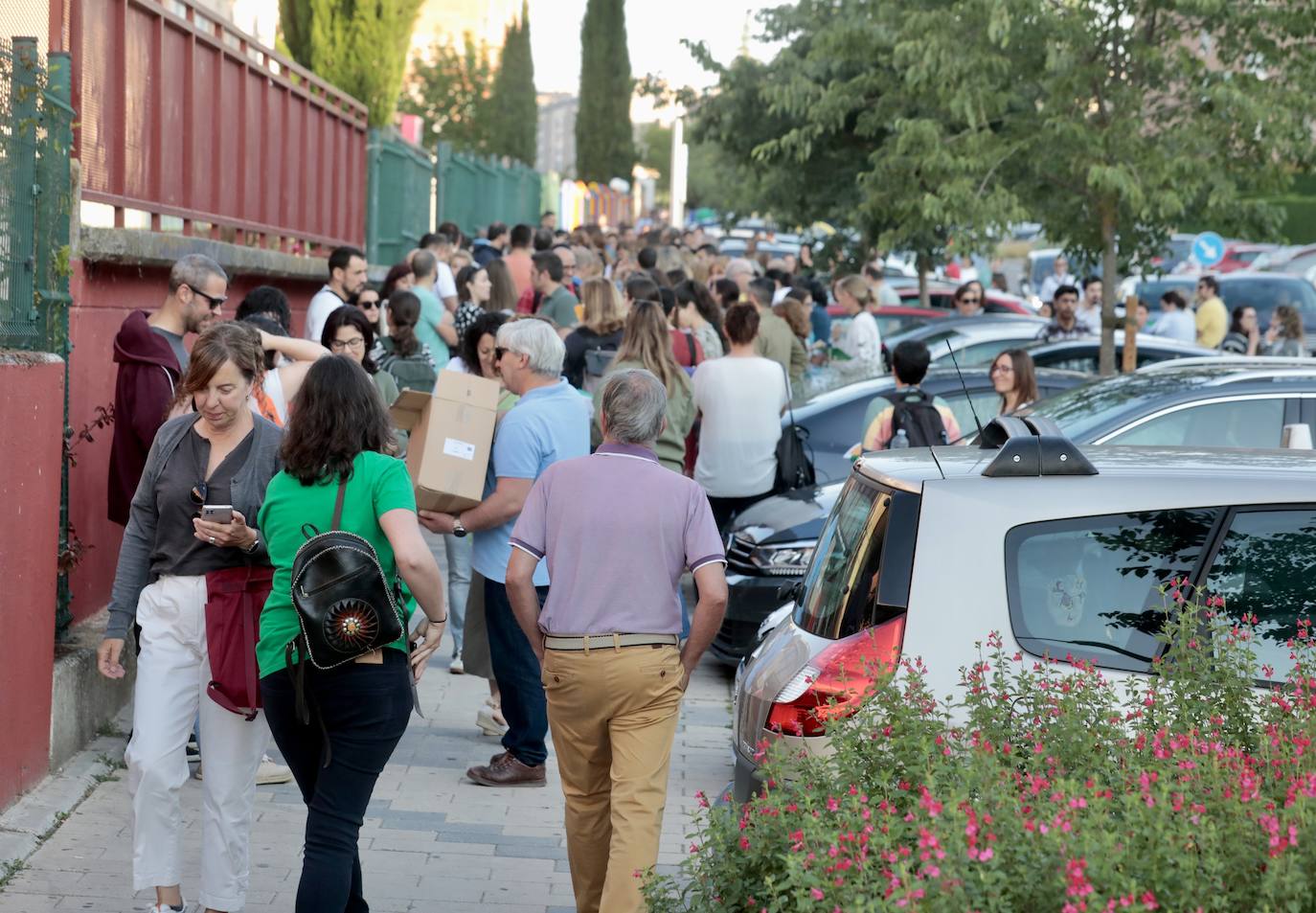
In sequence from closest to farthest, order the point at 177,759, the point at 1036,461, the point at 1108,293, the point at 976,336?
1. the point at 1036,461
2. the point at 177,759
3. the point at 1108,293
4. the point at 976,336

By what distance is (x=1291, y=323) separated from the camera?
59.1 ft

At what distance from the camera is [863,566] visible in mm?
4426

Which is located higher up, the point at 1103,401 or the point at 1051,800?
the point at 1103,401

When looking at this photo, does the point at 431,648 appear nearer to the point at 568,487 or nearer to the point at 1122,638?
the point at 568,487

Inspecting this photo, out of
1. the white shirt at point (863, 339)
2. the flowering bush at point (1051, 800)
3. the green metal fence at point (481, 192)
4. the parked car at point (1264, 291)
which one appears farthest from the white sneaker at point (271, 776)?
the parked car at point (1264, 291)

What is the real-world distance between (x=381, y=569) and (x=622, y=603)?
2.21 feet

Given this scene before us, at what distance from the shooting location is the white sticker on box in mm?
6543

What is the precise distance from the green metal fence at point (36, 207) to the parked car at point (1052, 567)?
3.73 meters

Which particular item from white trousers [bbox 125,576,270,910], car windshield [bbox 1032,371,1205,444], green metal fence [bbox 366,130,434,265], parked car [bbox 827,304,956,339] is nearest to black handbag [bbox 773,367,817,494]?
car windshield [bbox 1032,371,1205,444]

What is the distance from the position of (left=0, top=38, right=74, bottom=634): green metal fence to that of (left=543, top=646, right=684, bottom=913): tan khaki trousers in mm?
3004

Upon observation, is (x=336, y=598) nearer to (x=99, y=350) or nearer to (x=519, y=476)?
(x=519, y=476)

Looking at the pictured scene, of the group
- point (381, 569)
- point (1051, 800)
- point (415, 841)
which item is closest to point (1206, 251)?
point (415, 841)

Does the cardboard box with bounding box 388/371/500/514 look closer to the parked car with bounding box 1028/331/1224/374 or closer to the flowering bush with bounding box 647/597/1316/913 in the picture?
the flowering bush with bounding box 647/597/1316/913

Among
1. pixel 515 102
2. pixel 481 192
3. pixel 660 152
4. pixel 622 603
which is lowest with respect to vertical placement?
pixel 622 603
